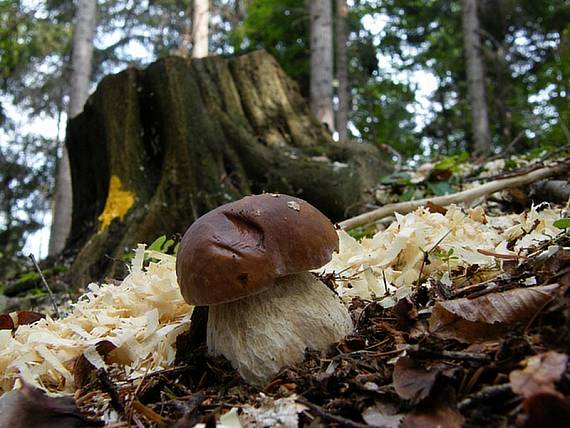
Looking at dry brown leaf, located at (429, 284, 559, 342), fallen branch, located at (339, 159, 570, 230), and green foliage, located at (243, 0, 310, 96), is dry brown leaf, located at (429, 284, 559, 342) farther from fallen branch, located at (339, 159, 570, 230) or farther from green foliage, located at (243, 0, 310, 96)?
green foliage, located at (243, 0, 310, 96)

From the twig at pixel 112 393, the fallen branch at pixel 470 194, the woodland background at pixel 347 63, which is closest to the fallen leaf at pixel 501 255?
the fallen branch at pixel 470 194

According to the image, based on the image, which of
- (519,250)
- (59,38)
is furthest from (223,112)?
(59,38)

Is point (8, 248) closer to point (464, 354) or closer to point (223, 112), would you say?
point (223, 112)

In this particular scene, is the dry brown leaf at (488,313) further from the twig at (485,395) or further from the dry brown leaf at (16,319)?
the dry brown leaf at (16,319)

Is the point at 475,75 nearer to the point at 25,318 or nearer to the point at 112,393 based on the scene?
the point at 25,318

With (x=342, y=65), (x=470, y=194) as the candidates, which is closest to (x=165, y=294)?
(x=470, y=194)
